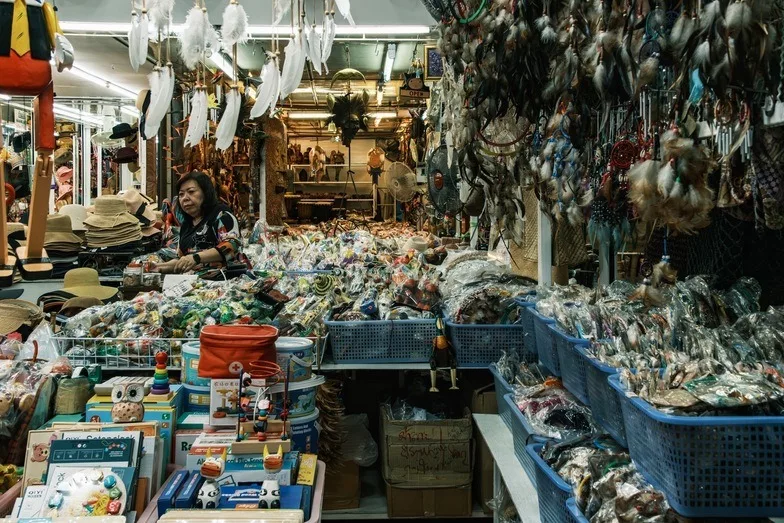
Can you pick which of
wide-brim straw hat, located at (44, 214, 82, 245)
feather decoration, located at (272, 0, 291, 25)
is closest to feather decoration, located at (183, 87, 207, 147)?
feather decoration, located at (272, 0, 291, 25)

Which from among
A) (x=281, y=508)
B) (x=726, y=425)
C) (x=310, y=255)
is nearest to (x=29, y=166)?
(x=310, y=255)

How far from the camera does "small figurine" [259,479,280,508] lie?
1754 mm

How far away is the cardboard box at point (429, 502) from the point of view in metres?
3.54

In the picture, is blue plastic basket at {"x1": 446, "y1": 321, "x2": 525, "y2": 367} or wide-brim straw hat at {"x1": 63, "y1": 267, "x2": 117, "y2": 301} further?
wide-brim straw hat at {"x1": 63, "y1": 267, "x2": 117, "y2": 301}

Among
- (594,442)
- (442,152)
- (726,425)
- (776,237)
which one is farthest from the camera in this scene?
(442,152)

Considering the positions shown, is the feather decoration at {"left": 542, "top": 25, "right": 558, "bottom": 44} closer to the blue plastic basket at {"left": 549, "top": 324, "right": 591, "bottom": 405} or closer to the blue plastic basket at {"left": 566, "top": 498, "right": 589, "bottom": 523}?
the blue plastic basket at {"left": 549, "top": 324, "right": 591, "bottom": 405}

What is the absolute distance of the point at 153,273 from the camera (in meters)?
4.43

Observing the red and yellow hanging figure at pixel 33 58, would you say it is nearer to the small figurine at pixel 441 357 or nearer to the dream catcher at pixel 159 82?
the dream catcher at pixel 159 82

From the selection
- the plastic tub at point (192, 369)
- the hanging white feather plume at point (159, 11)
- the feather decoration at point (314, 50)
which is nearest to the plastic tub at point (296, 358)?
the plastic tub at point (192, 369)

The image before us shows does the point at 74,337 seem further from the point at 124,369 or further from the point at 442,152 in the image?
the point at 442,152

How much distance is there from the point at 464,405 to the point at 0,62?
2719 millimetres

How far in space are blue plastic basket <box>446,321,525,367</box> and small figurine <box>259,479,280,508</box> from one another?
1.69m

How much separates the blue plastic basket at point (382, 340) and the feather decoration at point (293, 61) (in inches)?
47.5

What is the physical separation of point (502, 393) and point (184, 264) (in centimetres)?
236
